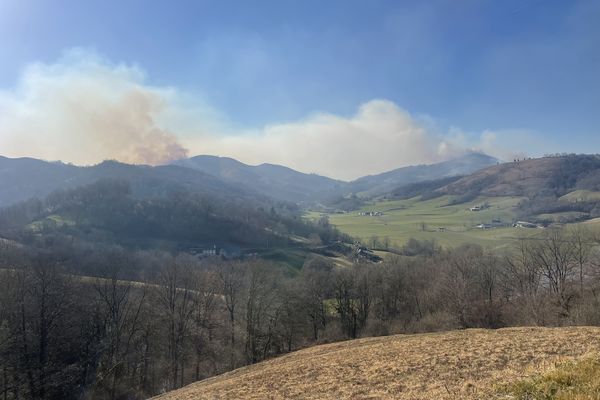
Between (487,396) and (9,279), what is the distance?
2032 inches

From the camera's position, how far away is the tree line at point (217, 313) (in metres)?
42.9

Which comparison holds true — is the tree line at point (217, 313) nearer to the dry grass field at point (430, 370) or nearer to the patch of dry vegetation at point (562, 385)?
the dry grass field at point (430, 370)

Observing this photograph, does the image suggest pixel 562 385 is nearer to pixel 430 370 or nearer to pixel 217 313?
pixel 430 370

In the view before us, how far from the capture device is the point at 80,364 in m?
48.5

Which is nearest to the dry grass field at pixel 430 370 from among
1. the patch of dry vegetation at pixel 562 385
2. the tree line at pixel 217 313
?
the patch of dry vegetation at pixel 562 385

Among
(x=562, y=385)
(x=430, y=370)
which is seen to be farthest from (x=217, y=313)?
(x=562, y=385)

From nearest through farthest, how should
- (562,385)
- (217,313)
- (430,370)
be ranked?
1. (562,385)
2. (430,370)
3. (217,313)

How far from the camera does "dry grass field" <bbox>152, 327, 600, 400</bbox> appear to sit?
1475 cm

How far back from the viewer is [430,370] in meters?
18.0

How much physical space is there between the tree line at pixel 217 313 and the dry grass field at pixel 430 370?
18.2 meters

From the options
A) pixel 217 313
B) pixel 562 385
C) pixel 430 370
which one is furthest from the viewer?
pixel 217 313

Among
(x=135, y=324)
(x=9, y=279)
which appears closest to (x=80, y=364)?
(x=135, y=324)

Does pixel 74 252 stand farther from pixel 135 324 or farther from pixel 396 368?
pixel 396 368

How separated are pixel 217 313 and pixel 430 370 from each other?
47.1 meters
